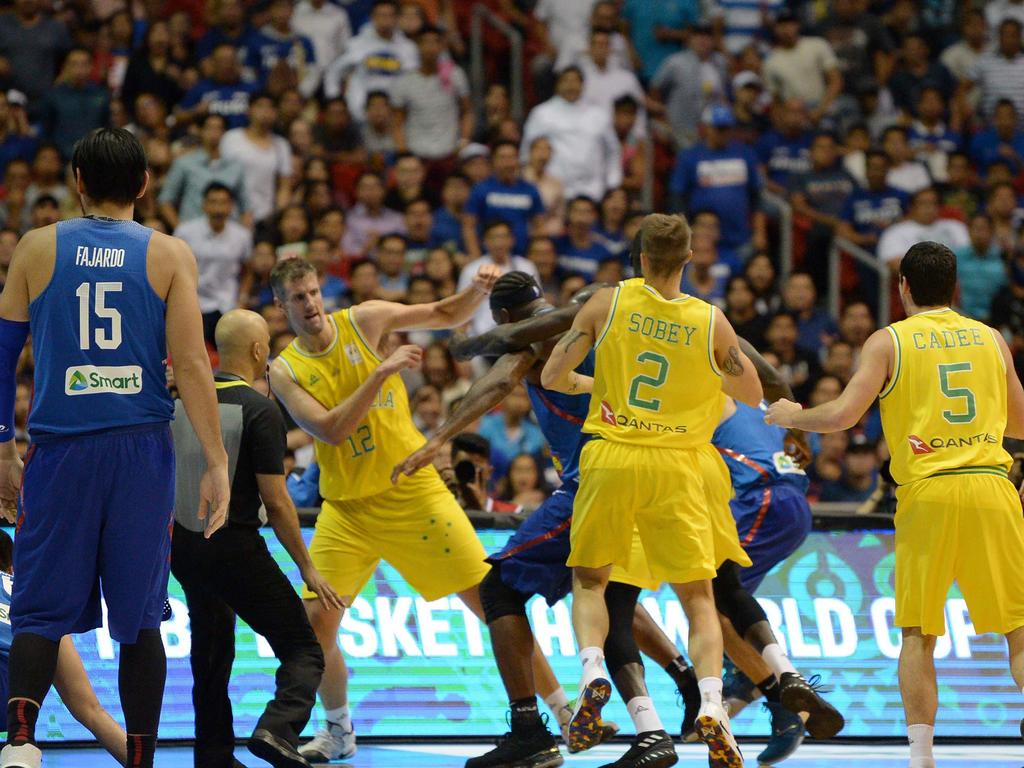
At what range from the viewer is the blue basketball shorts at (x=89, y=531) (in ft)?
18.3

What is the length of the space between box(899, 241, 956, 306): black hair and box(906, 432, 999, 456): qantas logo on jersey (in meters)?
0.64

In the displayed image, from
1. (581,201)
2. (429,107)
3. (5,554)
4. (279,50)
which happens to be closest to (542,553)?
(5,554)

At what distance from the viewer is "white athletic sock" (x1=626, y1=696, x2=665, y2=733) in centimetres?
668

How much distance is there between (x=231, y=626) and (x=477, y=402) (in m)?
1.56

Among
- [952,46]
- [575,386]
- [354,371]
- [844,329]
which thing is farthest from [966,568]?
[952,46]

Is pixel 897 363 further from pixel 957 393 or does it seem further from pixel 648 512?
pixel 648 512

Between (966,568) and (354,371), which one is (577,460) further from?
(966,568)

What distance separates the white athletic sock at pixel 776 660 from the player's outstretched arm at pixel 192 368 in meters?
2.84

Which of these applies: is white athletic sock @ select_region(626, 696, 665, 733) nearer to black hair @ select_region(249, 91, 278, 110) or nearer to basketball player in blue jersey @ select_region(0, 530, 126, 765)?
basketball player in blue jersey @ select_region(0, 530, 126, 765)

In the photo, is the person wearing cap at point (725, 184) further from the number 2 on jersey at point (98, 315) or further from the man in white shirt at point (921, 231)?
the number 2 on jersey at point (98, 315)

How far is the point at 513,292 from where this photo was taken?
7672 millimetres

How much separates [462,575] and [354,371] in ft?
3.91

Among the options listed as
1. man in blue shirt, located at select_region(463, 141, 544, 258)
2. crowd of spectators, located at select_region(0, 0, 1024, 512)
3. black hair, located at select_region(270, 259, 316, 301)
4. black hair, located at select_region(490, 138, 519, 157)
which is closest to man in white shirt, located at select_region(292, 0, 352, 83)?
crowd of spectators, located at select_region(0, 0, 1024, 512)

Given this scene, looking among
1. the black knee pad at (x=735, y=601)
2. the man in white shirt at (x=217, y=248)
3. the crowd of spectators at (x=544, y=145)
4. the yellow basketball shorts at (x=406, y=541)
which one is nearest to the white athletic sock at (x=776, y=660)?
the black knee pad at (x=735, y=601)
